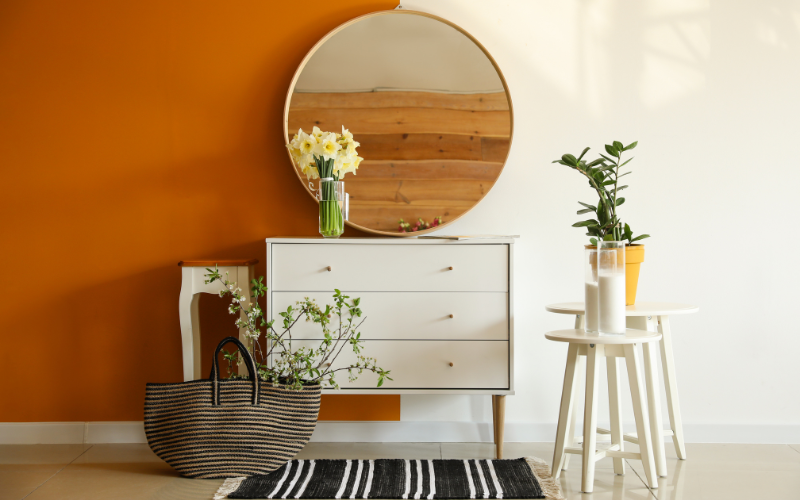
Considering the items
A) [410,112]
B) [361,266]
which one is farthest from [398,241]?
[410,112]

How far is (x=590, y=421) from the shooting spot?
171 centimetres

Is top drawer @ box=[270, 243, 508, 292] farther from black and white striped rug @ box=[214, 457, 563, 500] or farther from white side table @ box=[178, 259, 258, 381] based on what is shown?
black and white striped rug @ box=[214, 457, 563, 500]

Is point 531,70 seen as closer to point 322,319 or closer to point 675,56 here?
point 675,56

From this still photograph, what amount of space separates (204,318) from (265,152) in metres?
0.72

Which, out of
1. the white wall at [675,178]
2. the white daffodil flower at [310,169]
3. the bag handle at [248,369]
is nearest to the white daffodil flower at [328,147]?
the white daffodil flower at [310,169]

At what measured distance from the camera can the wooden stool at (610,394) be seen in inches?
66.8

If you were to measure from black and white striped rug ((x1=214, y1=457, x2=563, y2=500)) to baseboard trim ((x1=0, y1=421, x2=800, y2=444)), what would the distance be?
0.87 ft

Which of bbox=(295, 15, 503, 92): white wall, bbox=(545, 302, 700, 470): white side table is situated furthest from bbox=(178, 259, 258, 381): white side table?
bbox=(545, 302, 700, 470): white side table

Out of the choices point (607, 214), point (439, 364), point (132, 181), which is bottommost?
point (439, 364)

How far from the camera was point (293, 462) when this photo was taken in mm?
2055

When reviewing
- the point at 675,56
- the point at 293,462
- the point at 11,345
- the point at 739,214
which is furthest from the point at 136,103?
the point at 739,214

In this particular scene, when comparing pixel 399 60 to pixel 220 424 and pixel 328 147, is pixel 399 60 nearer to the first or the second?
pixel 328 147

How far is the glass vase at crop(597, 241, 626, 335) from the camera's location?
5.63 ft

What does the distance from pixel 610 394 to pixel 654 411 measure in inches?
5.4
